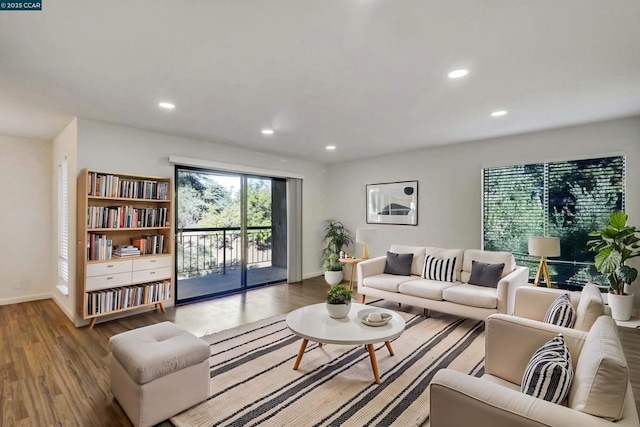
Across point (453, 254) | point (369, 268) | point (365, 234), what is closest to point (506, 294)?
point (453, 254)

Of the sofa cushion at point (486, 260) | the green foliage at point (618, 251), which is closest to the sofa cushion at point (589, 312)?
the sofa cushion at point (486, 260)

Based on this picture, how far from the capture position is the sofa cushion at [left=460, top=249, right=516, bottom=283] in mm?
3935

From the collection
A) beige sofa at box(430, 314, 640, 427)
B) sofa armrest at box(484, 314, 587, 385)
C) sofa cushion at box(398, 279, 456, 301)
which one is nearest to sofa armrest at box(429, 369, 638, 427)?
beige sofa at box(430, 314, 640, 427)

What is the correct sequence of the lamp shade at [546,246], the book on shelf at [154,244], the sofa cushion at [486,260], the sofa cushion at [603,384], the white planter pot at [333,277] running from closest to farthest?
1. the sofa cushion at [603,384]
2. the lamp shade at [546,246]
3. the sofa cushion at [486,260]
4. the book on shelf at [154,244]
5. the white planter pot at [333,277]

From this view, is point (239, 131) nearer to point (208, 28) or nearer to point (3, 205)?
point (208, 28)

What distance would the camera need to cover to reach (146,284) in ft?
13.5

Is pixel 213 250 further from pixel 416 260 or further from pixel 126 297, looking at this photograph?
pixel 416 260

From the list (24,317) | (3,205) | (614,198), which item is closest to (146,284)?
(24,317)

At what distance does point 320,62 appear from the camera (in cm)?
236

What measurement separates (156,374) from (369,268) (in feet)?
10.6

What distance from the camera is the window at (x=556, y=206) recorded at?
13.0 ft

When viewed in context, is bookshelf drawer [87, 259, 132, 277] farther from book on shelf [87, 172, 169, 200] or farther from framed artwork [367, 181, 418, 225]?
framed artwork [367, 181, 418, 225]

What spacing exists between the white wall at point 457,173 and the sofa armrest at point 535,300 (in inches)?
79.6

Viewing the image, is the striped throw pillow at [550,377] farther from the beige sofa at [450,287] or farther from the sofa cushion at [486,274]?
the sofa cushion at [486,274]
